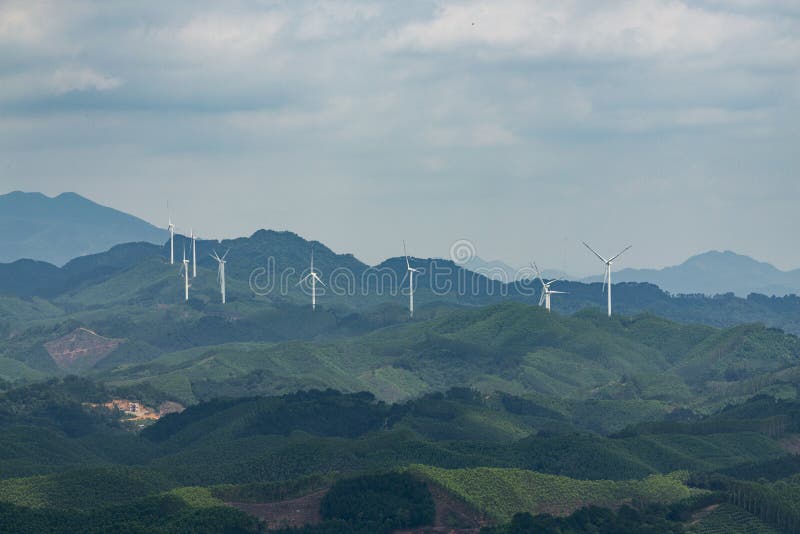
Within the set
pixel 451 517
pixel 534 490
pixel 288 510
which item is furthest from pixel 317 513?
pixel 534 490

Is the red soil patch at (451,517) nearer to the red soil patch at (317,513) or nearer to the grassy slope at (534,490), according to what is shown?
the red soil patch at (317,513)

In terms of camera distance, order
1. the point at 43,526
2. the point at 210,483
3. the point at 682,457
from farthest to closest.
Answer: the point at 682,457, the point at 210,483, the point at 43,526

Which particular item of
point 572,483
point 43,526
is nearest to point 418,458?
point 572,483

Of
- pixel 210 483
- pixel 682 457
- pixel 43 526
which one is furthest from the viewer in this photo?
pixel 682 457

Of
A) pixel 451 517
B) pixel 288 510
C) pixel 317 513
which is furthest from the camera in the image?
pixel 317 513

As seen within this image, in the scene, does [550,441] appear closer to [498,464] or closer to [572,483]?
[498,464]

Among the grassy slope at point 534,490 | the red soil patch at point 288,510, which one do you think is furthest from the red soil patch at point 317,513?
the grassy slope at point 534,490

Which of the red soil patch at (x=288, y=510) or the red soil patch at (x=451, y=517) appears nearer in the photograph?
the red soil patch at (x=288, y=510)

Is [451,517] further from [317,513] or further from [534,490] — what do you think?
[317,513]

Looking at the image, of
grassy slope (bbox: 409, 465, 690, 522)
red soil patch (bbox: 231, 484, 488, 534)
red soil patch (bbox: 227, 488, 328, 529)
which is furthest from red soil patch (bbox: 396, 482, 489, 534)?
red soil patch (bbox: 227, 488, 328, 529)

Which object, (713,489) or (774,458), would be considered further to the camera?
(774,458)

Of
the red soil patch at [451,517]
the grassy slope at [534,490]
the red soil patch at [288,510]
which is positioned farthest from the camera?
the grassy slope at [534,490]
